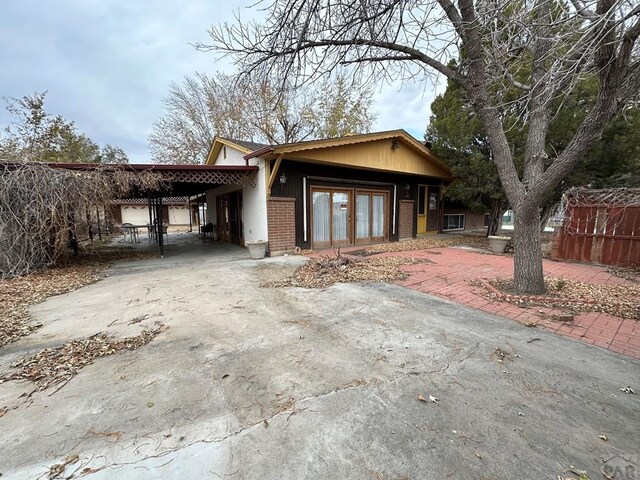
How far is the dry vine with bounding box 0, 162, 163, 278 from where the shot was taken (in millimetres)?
5551

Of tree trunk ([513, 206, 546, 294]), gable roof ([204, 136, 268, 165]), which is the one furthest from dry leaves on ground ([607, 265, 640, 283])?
gable roof ([204, 136, 268, 165])

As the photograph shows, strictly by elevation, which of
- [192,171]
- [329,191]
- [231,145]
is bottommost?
[329,191]

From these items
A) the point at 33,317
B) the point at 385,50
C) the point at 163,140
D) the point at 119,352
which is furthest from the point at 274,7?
the point at 163,140

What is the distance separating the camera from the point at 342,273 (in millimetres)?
5879

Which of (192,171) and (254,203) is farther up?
(192,171)

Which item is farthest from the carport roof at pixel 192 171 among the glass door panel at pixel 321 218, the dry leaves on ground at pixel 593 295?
the dry leaves on ground at pixel 593 295

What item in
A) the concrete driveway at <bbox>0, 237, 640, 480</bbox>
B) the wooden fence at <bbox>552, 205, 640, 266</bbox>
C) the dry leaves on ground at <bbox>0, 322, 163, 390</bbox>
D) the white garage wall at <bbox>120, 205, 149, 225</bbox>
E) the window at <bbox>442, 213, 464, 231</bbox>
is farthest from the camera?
the white garage wall at <bbox>120, 205, 149, 225</bbox>

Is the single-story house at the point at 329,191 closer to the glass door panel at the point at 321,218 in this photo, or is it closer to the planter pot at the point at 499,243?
the glass door panel at the point at 321,218

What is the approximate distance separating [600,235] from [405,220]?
5984 mm

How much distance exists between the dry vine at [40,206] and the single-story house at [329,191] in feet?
11.9

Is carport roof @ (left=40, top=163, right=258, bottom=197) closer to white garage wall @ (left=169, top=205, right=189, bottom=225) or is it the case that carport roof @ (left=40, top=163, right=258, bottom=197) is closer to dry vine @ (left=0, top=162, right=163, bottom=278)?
dry vine @ (left=0, top=162, right=163, bottom=278)

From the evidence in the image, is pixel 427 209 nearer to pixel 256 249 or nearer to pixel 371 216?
pixel 371 216

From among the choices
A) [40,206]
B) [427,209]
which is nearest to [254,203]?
[40,206]

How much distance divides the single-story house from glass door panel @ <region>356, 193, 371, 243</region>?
0.04 m
